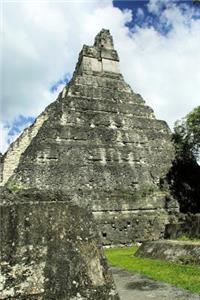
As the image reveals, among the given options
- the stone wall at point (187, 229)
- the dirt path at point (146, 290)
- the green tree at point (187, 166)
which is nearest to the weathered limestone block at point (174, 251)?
the stone wall at point (187, 229)

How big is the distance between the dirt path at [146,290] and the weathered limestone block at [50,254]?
1440 millimetres

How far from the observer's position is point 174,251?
8.96 m

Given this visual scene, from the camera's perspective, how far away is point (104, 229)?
1625cm

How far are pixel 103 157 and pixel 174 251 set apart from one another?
34.8 ft

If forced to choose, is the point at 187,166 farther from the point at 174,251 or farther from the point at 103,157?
the point at 174,251

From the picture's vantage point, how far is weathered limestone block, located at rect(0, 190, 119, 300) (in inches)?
133

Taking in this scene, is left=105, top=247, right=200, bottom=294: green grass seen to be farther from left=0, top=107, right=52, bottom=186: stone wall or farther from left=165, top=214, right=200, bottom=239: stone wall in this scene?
left=0, top=107, right=52, bottom=186: stone wall

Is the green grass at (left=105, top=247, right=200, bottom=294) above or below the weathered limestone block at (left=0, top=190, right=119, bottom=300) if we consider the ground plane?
below

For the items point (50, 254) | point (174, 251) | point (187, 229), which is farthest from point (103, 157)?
point (50, 254)

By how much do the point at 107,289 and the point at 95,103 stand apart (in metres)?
18.5

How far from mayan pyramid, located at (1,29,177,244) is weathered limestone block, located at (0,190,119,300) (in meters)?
11.5

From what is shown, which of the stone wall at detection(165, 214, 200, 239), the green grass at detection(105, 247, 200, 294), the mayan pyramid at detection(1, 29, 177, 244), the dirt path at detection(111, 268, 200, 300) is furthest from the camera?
the mayan pyramid at detection(1, 29, 177, 244)

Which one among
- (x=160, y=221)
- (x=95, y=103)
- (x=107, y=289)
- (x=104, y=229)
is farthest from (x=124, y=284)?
(x=95, y=103)

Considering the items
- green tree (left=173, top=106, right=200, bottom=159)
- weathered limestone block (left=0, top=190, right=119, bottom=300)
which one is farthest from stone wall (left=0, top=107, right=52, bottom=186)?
weathered limestone block (left=0, top=190, right=119, bottom=300)
